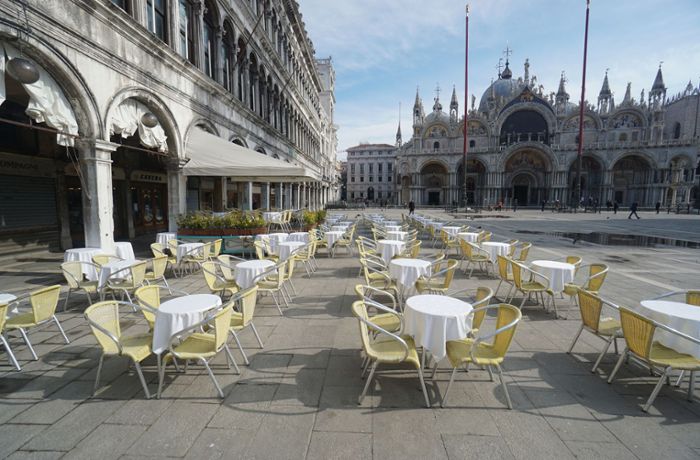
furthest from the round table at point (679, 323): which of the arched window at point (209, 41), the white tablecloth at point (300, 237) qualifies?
the arched window at point (209, 41)

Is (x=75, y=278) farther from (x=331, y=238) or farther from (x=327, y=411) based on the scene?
(x=331, y=238)

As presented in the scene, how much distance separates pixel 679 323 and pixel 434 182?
60.8 metres

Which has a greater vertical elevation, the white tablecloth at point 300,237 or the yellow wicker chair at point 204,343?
the white tablecloth at point 300,237

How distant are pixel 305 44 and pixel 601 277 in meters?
31.4

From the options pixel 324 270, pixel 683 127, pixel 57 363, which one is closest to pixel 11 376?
pixel 57 363

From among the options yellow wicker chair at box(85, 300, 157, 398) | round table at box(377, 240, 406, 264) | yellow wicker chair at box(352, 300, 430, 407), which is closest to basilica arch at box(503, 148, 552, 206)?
round table at box(377, 240, 406, 264)

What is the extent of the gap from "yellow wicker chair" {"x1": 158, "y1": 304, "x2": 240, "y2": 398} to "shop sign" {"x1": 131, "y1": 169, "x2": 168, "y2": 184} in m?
12.7

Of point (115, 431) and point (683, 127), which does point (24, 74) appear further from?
point (683, 127)

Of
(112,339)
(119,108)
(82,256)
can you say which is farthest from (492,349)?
(119,108)

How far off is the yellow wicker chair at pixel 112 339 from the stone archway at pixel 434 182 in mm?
59158

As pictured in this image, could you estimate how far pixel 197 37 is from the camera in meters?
12.0

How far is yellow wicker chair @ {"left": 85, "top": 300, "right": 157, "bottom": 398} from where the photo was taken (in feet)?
9.96

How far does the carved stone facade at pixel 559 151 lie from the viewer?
48.8 metres

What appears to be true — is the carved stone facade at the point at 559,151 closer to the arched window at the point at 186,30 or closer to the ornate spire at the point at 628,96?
the ornate spire at the point at 628,96
